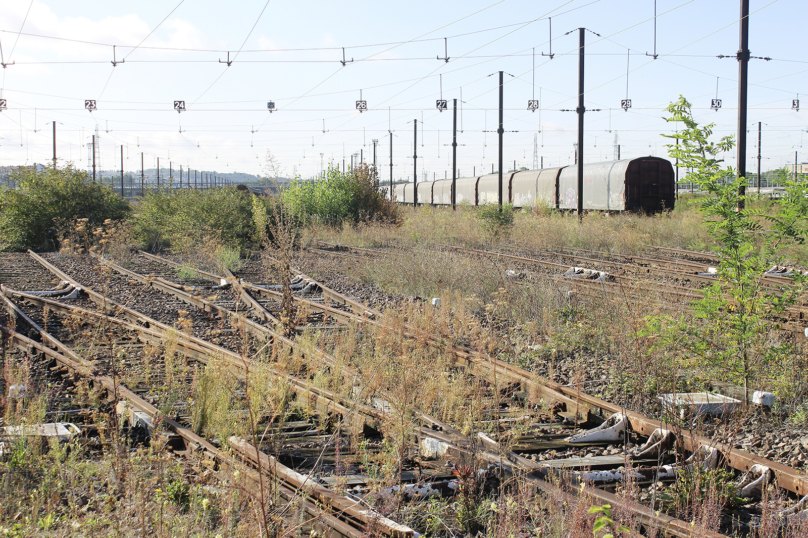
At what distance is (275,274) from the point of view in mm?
13844

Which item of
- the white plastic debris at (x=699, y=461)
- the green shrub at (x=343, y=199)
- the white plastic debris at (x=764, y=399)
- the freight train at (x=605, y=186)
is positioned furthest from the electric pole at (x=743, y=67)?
the white plastic debris at (x=699, y=461)

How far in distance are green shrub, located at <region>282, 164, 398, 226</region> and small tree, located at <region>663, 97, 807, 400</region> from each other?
20115mm

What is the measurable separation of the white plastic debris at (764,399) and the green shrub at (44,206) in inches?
861

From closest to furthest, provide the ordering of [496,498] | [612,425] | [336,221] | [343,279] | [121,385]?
[496,498], [612,425], [121,385], [343,279], [336,221]

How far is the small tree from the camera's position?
5512 millimetres

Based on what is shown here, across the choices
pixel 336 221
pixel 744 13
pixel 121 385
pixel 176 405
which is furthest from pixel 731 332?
pixel 336 221

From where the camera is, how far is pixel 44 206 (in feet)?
75.5

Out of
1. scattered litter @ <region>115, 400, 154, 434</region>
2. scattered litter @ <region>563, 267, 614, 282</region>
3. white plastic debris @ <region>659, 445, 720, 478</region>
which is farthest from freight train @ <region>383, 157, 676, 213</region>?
white plastic debris @ <region>659, 445, 720, 478</region>

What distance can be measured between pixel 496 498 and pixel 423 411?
150 cm

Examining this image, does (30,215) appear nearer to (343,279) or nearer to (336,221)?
(336,221)

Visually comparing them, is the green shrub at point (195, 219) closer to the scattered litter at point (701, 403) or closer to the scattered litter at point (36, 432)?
the scattered litter at point (36, 432)

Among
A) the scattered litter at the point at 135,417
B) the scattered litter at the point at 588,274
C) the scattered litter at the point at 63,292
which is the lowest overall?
the scattered litter at the point at 135,417

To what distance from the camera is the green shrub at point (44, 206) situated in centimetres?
2242

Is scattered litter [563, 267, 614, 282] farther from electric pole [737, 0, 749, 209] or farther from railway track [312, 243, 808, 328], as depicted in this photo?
electric pole [737, 0, 749, 209]
